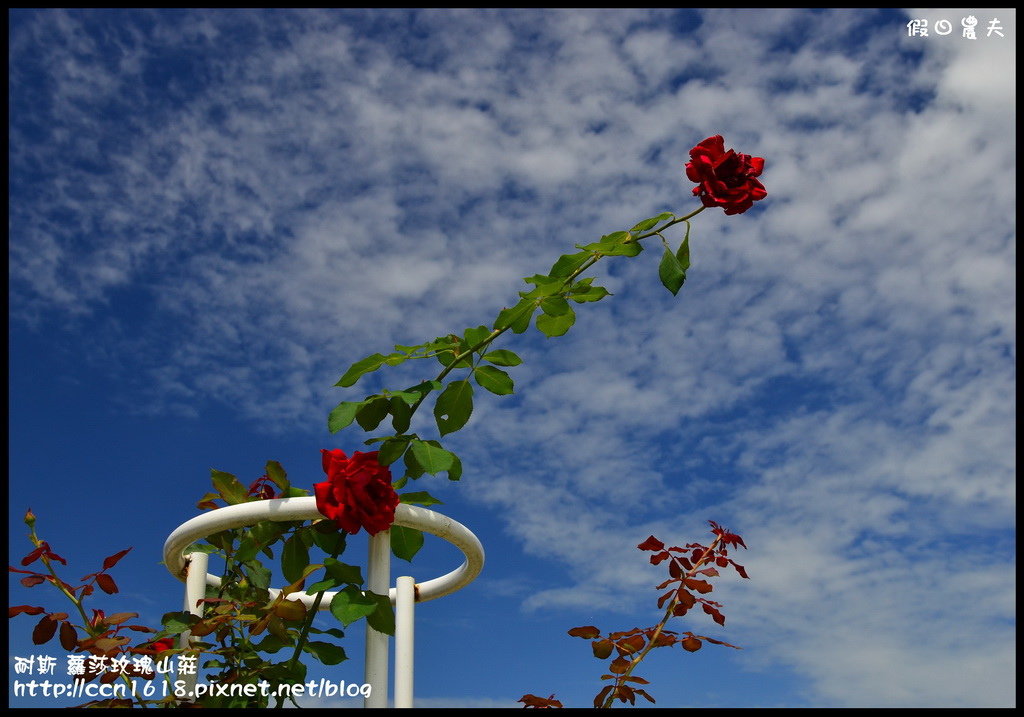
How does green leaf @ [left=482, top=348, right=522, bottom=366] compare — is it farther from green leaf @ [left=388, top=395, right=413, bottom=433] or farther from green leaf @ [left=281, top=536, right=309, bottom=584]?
green leaf @ [left=281, top=536, right=309, bottom=584]

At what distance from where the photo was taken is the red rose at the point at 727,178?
2047 mm

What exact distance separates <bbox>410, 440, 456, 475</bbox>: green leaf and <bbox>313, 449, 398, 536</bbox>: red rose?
100 millimetres

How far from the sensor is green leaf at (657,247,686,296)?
2.04m

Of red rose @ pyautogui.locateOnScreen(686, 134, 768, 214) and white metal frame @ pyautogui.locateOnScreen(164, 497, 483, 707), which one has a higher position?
red rose @ pyautogui.locateOnScreen(686, 134, 768, 214)

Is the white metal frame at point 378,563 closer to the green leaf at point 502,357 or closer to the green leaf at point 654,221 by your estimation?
the green leaf at point 502,357

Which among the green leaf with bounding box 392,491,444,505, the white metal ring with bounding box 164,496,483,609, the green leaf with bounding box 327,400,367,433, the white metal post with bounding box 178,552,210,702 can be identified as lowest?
the white metal post with bounding box 178,552,210,702

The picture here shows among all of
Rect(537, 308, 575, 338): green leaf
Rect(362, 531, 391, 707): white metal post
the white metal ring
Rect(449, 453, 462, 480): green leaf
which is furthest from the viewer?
Rect(537, 308, 575, 338): green leaf

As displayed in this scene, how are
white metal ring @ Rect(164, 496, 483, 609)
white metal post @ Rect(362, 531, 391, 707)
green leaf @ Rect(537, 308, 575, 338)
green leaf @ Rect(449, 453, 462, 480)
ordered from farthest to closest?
green leaf @ Rect(537, 308, 575, 338) → green leaf @ Rect(449, 453, 462, 480) → white metal ring @ Rect(164, 496, 483, 609) → white metal post @ Rect(362, 531, 391, 707)

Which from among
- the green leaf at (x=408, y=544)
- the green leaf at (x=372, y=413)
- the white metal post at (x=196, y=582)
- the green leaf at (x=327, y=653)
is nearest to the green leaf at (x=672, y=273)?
the green leaf at (x=372, y=413)

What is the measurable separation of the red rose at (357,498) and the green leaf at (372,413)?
0.14 meters

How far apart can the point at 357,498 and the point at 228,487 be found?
436 millimetres

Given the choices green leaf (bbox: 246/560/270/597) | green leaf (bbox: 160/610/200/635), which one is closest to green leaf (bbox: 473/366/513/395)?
green leaf (bbox: 246/560/270/597)

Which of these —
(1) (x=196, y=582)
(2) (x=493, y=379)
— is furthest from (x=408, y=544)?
(1) (x=196, y=582)

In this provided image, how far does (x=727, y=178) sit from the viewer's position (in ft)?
6.74
